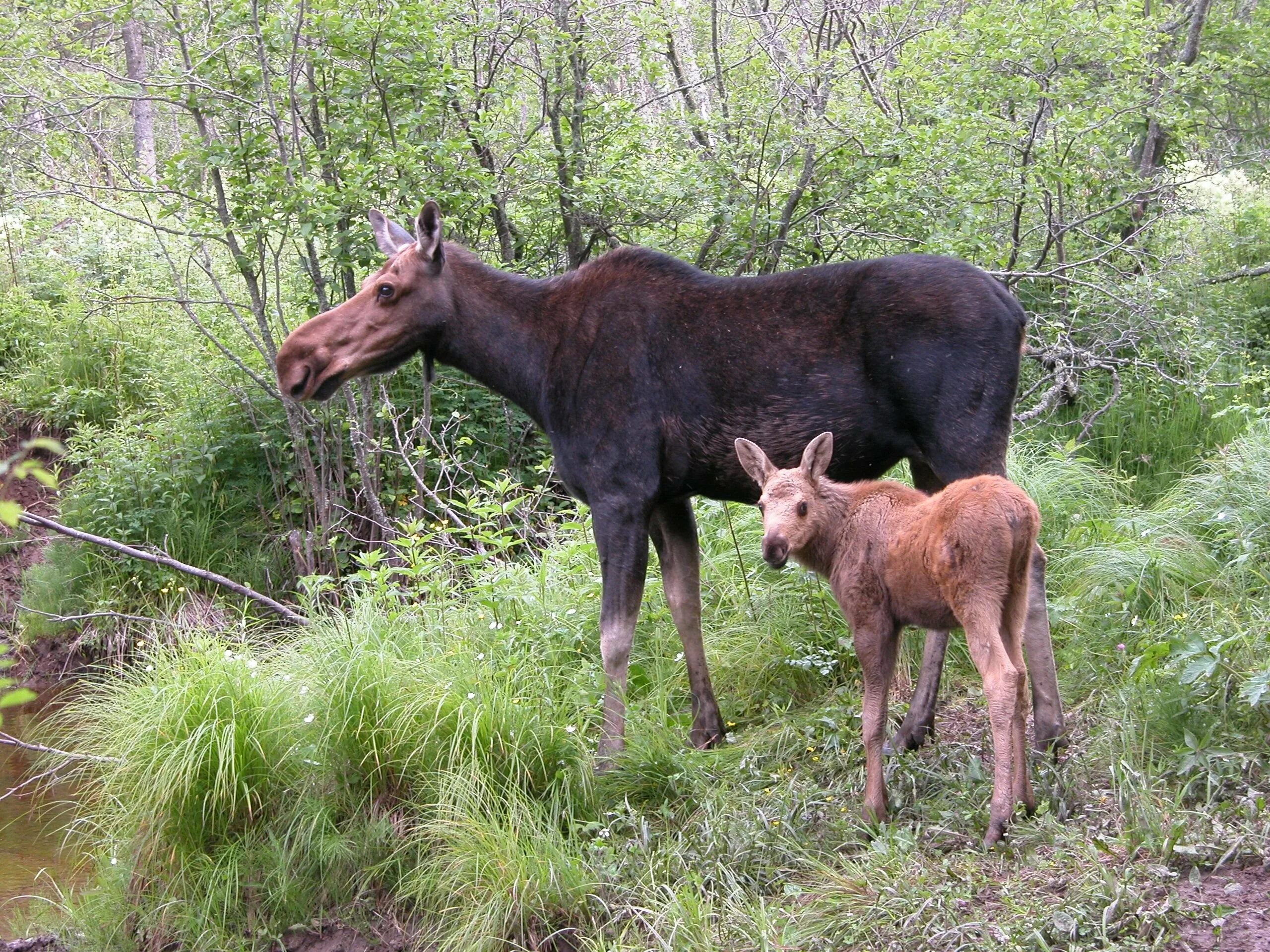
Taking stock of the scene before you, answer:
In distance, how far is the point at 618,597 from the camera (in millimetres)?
6133

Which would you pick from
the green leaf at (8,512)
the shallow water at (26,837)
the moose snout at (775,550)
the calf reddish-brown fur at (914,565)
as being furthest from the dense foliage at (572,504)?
the green leaf at (8,512)

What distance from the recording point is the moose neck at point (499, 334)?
6445 mm

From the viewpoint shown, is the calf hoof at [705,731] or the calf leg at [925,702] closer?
the calf leg at [925,702]

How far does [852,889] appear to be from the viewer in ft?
15.1

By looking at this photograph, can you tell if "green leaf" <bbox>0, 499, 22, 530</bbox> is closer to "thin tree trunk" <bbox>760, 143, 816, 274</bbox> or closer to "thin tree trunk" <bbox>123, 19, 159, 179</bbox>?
"thin tree trunk" <bbox>760, 143, 816, 274</bbox>

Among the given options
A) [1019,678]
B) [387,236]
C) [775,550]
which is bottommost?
[1019,678]

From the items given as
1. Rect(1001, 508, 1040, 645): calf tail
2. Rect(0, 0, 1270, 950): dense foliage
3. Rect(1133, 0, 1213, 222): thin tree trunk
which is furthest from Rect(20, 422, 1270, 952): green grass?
Rect(1133, 0, 1213, 222): thin tree trunk

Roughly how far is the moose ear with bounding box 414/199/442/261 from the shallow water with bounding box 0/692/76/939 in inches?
143

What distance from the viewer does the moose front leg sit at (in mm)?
6051

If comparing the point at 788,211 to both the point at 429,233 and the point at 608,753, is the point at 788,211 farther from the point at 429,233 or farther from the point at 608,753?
the point at 608,753

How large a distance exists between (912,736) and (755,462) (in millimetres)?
1605

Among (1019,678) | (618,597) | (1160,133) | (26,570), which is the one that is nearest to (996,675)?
(1019,678)

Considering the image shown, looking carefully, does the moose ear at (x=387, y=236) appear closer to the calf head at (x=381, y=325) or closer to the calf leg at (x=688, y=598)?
the calf head at (x=381, y=325)

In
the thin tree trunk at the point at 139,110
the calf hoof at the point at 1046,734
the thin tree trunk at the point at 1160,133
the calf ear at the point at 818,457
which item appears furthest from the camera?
the thin tree trunk at the point at 139,110
